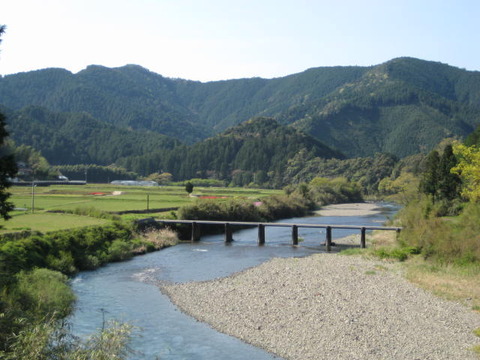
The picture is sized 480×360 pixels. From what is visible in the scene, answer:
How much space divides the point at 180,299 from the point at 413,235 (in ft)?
72.6

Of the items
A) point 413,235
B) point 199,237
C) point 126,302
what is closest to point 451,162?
point 413,235

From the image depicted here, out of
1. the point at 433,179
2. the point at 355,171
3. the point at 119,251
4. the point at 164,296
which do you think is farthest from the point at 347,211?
the point at 355,171

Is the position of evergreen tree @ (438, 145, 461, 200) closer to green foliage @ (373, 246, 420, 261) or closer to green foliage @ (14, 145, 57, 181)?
green foliage @ (373, 246, 420, 261)

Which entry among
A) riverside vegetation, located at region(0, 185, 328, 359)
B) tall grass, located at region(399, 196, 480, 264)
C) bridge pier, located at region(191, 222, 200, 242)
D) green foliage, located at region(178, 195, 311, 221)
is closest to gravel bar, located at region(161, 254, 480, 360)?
tall grass, located at region(399, 196, 480, 264)

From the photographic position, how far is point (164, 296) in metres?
29.1

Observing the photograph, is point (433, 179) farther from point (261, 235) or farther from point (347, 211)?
point (347, 211)

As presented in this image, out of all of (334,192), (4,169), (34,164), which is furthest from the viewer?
(34,164)

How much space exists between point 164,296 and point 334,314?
10.2m

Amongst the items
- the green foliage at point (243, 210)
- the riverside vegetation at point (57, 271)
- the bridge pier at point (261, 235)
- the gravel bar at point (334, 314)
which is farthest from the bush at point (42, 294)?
the green foliage at point (243, 210)

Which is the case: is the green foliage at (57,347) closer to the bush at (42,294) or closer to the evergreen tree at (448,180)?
the bush at (42,294)

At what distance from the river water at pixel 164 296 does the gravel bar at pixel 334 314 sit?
1.04 m

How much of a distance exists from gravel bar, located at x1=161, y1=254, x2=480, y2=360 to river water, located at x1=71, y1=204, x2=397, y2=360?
1042mm

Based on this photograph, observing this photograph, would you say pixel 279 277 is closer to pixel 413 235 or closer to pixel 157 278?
pixel 157 278

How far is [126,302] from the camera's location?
27.3m
